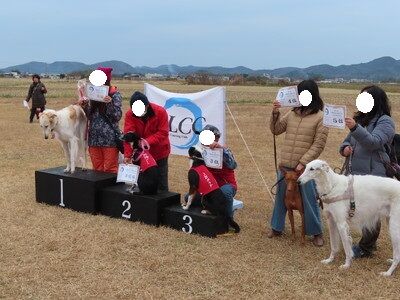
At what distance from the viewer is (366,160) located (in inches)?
185

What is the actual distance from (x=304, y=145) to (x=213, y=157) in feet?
3.40

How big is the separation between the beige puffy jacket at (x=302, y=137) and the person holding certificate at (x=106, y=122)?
232 centimetres

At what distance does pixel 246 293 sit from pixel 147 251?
133 cm

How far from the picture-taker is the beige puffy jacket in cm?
509

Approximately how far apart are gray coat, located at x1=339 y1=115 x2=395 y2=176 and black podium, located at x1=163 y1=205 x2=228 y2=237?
1632mm

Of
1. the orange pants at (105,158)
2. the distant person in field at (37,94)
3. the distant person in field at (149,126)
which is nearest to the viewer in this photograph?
the distant person in field at (149,126)

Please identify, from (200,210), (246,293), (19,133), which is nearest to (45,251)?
(200,210)

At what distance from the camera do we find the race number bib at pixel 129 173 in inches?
224

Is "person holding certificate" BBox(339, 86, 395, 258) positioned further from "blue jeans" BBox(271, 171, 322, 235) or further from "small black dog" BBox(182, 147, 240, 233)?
"small black dog" BBox(182, 147, 240, 233)

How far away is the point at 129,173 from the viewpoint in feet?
18.8

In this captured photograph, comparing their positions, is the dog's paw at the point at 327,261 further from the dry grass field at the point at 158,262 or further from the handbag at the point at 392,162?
the handbag at the point at 392,162

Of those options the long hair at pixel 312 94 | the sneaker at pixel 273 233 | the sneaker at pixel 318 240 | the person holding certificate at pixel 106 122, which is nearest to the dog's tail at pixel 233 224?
the sneaker at pixel 273 233

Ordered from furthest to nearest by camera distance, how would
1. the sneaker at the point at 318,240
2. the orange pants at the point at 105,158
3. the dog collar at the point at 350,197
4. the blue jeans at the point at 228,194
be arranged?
1. the orange pants at the point at 105,158
2. the blue jeans at the point at 228,194
3. the sneaker at the point at 318,240
4. the dog collar at the point at 350,197

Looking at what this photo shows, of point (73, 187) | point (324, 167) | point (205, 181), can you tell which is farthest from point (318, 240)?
point (73, 187)
